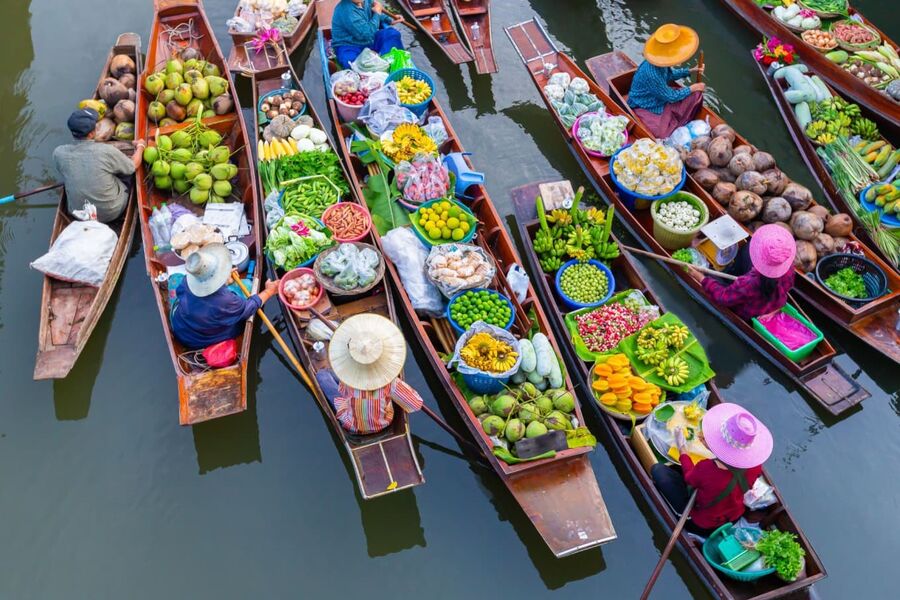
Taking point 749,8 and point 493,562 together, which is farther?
point 749,8

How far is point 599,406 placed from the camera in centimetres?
624

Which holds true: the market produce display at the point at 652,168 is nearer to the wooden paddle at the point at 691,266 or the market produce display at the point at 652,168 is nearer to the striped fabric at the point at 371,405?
the wooden paddle at the point at 691,266

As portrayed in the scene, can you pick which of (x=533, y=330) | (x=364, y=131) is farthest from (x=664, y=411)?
(x=364, y=131)

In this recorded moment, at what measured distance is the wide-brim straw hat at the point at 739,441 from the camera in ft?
16.3

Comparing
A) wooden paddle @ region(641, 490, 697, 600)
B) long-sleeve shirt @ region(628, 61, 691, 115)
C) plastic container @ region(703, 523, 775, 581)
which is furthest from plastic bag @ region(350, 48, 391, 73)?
plastic container @ region(703, 523, 775, 581)

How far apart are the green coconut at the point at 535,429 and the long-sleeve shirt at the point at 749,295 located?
278 centimetres

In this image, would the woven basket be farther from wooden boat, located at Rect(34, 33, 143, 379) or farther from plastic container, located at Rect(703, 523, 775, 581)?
plastic container, located at Rect(703, 523, 775, 581)

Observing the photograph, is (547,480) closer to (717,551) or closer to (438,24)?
(717,551)

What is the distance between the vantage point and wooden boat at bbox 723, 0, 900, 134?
342 inches

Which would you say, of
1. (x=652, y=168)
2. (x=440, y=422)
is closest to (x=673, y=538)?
(x=440, y=422)

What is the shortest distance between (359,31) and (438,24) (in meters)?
1.68

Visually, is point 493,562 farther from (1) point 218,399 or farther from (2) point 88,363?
(2) point 88,363

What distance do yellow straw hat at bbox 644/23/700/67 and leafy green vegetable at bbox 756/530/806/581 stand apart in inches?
235

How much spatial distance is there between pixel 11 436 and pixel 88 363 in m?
1.06
